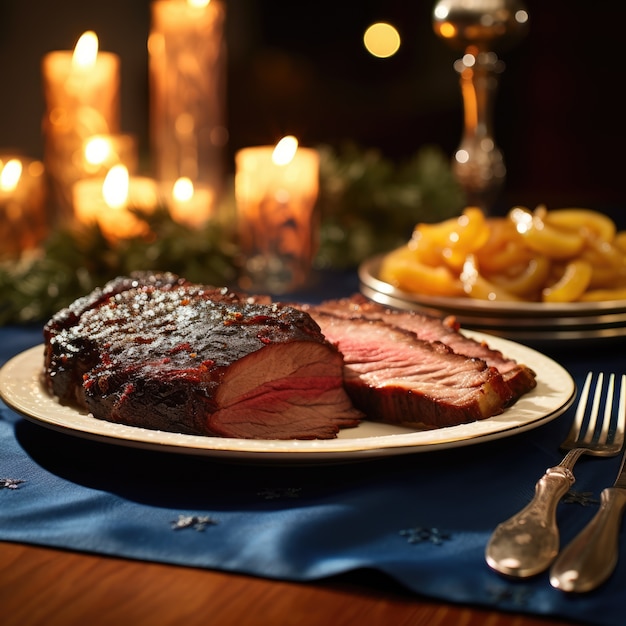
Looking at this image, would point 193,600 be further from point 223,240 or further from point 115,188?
point 115,188

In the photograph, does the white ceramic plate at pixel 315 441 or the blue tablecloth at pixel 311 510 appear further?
the white ceramic plate at pixel 315 441

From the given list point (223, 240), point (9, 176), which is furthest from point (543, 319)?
point (9, 176)

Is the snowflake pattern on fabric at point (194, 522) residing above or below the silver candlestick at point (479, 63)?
below

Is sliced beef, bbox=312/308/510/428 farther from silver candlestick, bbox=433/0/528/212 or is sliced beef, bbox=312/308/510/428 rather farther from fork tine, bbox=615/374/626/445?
silver candlestick, bbox=433/0/528/212

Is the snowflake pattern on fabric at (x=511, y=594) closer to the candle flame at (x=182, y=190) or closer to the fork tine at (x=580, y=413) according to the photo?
the fork tine at (x=580, y=413)

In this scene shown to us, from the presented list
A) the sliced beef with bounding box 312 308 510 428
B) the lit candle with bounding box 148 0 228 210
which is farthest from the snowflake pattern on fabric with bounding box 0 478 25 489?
the lit candle with bounding box 148 0 228 210

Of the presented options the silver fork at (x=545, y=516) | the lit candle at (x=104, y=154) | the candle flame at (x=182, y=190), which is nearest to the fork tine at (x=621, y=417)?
the silver fork at (x=545, y=516)
